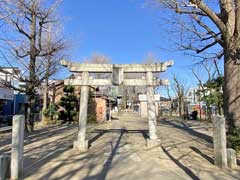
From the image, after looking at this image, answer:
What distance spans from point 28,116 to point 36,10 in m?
6.27

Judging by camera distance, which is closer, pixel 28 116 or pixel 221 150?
pixel 221 150

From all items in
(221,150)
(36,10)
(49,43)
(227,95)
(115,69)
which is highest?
(36,10)

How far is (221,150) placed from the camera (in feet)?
26.3

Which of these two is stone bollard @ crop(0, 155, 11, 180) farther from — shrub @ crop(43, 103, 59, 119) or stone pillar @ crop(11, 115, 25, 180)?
shrub @ crop(43, 103, 59, 119)

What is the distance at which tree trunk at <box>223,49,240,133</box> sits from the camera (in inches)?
436

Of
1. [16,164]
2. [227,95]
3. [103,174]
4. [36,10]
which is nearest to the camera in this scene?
[16,164]

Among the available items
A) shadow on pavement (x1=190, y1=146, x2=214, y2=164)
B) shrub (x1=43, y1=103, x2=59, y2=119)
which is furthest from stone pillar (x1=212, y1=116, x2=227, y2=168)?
shrub (x1=43, y1=103, x2=59, y2=119)

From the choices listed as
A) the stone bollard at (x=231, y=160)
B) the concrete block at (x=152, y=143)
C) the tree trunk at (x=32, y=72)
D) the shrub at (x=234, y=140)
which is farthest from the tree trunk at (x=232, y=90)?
the tree trunk at (x=32, y=72)

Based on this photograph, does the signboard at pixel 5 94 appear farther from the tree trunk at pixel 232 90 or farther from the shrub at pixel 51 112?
the tree trunk at pixel 232 90

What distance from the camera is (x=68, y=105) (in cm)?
2827

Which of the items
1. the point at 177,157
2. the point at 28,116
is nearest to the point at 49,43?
the point at 28,116

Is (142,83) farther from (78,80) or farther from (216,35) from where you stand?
(216,35)

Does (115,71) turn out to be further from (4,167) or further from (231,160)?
(4,167)

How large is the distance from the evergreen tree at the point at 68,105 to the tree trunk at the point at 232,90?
1880 cm
